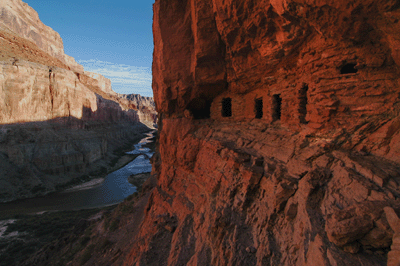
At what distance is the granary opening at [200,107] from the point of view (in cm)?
962

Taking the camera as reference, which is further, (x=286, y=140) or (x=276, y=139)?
(x=276, y=139)

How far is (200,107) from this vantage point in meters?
10.1

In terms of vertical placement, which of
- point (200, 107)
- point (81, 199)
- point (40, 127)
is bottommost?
point (81, 199)

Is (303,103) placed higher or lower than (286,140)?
higher

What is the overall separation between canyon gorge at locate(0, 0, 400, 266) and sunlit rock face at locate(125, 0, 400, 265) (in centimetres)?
2

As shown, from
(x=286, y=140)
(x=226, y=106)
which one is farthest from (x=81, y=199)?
(x=286, y=140)

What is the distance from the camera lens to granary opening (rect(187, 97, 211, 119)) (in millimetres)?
9625

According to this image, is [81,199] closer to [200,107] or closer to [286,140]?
[200,107]

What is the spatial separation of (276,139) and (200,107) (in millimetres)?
5313

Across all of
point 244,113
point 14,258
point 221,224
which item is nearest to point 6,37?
point 14,258

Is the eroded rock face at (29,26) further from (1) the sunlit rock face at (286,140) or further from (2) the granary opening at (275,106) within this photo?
(2) the granary opening at (275,106)

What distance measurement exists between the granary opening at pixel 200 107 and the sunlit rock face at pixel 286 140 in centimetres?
112

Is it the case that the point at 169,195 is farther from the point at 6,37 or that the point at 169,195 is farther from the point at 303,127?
the point at 6,37

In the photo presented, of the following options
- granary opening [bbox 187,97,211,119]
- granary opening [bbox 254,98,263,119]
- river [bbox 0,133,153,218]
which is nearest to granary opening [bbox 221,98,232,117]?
granary opening [bbox 187,97,211,119]
